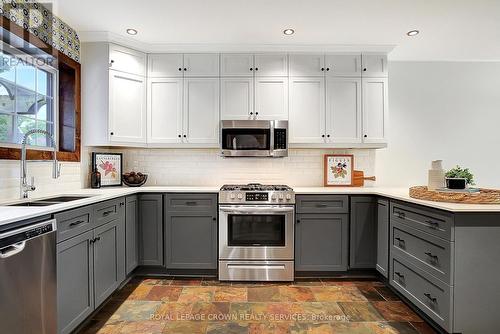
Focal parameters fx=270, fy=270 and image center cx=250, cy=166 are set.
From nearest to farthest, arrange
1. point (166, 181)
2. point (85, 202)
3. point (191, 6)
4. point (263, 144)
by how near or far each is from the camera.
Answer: point (85, 202)
point (191, 6)
point (263, 144)
point (166, 181)

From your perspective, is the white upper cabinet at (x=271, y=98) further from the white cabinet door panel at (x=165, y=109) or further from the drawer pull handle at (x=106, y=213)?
the drawer pull handle at (x=106, y=213)

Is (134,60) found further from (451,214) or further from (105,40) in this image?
(451,214)

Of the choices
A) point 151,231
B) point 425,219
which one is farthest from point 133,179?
point 425,219

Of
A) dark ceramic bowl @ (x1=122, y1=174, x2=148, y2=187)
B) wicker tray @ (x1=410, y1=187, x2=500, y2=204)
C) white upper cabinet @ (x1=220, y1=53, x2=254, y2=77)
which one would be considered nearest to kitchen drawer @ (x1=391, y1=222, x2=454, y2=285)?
wicker tray @ (x1=410, y1=187, x2=500, y2=204)

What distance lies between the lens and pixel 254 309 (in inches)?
89.7

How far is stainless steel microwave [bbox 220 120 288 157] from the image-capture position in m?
3.07

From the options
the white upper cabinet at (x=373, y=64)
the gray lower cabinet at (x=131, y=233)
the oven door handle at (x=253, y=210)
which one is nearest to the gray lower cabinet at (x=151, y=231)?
the gray lower cabinet at (x=131, y=233)

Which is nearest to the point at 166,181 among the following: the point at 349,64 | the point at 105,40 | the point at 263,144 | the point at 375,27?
the point at 263,144

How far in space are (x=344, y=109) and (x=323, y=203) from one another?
1149 millimetres

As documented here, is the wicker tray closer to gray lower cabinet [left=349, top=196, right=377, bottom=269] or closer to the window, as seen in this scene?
gray lower cabinet [left=349, top=196, right=377, bottom=269]

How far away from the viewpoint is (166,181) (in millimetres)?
3412

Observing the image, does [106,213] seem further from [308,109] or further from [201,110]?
[308,109]

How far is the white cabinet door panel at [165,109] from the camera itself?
3133 millimetres

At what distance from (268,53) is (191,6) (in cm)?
107
